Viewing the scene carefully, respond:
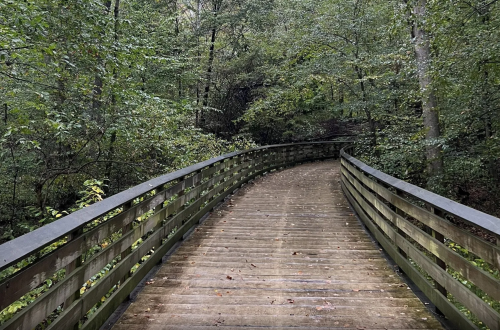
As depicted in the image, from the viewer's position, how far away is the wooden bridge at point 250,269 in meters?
2.32

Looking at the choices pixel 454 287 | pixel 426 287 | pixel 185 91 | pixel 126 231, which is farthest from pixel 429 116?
pixel 185 91

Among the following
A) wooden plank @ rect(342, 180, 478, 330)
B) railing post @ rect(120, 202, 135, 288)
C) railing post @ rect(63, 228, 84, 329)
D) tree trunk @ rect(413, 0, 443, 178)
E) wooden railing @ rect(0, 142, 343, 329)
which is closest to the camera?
wooden railing @ rect(0, 142, 343, 329)

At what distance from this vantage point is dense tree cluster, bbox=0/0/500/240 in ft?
24.2

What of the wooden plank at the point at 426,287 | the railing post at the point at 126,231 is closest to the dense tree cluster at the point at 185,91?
the railing post at the point at 126,231

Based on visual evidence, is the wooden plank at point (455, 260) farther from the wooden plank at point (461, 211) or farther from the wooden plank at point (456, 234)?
the wooden plank at point (461, 211)

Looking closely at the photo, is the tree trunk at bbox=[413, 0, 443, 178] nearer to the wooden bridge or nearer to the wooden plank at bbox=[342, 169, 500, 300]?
the wooden bridge

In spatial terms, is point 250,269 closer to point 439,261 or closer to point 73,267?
point 439,261

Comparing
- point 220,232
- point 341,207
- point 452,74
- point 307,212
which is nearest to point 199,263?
point 220,232

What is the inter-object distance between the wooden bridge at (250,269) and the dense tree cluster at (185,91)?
2.70 meters

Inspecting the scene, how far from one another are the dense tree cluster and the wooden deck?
3.01 metres

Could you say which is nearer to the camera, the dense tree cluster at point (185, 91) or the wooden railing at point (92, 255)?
the wooden railing at point (92, 255)

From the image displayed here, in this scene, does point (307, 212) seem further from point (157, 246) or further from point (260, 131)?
point (260, 131)

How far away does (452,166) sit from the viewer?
34.7ft

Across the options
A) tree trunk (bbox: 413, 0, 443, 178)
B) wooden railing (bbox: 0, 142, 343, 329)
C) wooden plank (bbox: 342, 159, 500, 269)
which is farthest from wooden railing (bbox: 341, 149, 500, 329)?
tree trunk (bbox: 413, 0, 443, 178)
